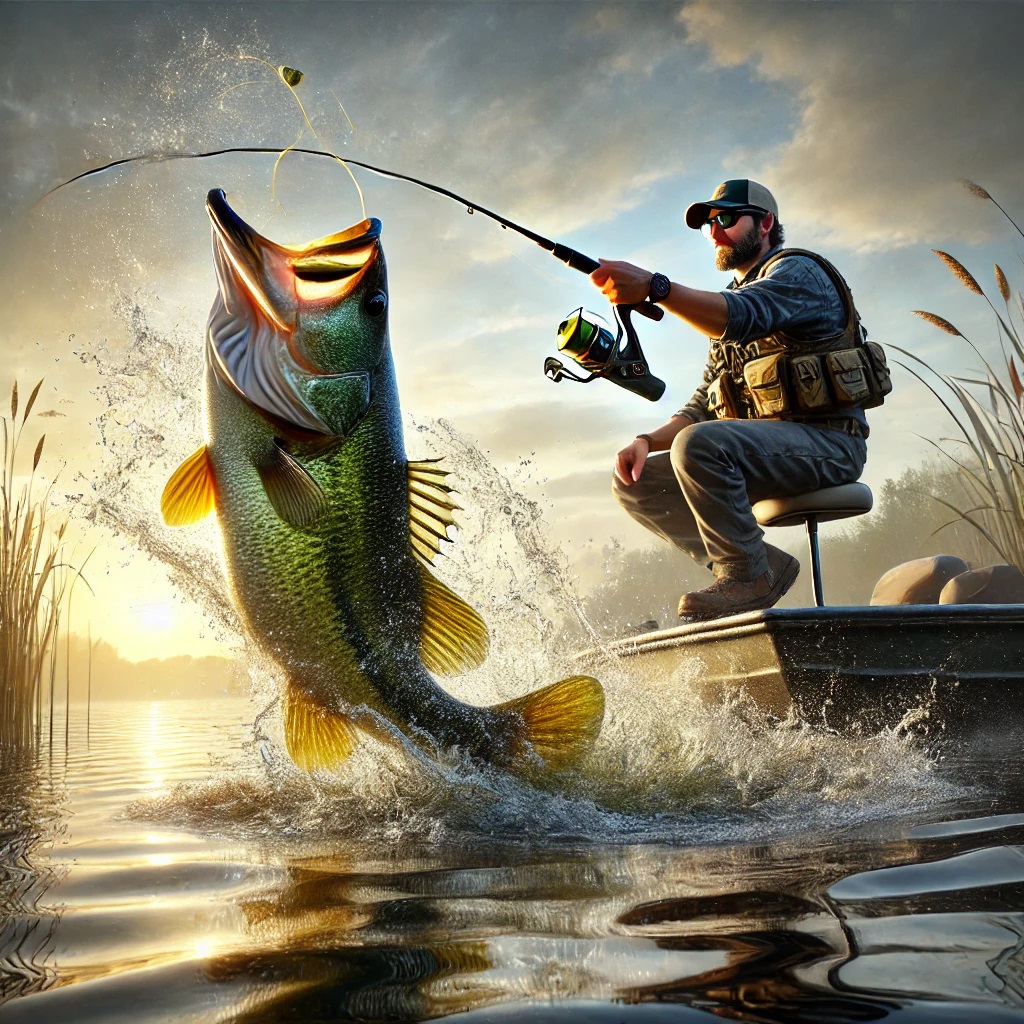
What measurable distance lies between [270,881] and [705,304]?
3076 mm

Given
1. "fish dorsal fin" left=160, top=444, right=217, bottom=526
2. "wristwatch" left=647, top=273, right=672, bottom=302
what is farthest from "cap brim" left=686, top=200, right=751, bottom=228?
"fish dorsal fin" left=160, top=444, right=217, bottom=526

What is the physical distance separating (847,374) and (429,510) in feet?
8.78

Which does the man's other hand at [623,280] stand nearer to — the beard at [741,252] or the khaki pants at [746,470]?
the khaki pants at [746,470]

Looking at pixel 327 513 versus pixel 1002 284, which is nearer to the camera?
pixel 327 513

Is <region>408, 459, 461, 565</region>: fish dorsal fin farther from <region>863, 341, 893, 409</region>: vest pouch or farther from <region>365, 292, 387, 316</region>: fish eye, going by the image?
<region>863, 341, 893, 409</region>: vest pouch

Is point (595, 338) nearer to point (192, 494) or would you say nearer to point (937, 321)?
point (192, 494)

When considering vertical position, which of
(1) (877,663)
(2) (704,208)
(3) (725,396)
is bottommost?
(1) (877,663)

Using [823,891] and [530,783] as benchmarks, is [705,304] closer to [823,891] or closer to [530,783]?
[530,783]

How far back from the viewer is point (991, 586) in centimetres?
743

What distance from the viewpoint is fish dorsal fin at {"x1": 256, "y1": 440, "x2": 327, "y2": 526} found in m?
2.76

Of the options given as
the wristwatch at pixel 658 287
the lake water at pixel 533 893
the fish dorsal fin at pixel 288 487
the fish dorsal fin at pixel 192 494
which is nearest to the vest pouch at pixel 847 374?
the wristwatch at pixel 658 287

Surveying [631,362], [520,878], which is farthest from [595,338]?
[520,878]

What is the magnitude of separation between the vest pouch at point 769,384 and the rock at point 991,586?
11.8 ft

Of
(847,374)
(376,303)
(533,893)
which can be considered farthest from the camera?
(847,374)
